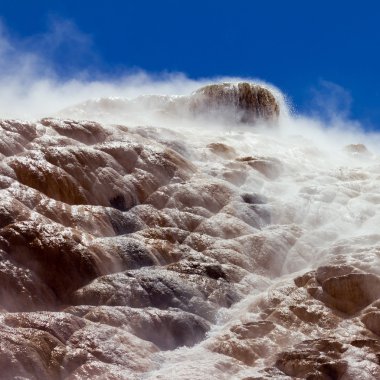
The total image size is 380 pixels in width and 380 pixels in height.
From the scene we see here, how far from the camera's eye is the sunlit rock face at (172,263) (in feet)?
39.1

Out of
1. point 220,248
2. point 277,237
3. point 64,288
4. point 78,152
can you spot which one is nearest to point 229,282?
point 220,248

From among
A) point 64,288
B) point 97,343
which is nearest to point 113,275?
point 64,288

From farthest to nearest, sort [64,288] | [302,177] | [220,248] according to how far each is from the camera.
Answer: [302,177] → [220,248] → [64,288]

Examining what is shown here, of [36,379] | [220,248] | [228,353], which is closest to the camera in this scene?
[36,379]

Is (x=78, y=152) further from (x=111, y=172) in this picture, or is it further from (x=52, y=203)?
(x=52, y=203)

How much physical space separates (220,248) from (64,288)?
4.72 m

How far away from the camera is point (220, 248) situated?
17.2 meters

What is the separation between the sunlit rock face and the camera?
11922 millimetres

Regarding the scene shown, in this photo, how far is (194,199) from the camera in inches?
761

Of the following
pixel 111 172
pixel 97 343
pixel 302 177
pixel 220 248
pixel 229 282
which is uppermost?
pixel 302 177

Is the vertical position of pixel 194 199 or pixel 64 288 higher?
pixel 194 199

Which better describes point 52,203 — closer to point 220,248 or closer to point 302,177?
point 220,248

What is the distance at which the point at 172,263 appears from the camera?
16156 millimetres

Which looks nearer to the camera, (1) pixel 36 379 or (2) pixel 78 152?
(1) pixel 36 379
